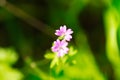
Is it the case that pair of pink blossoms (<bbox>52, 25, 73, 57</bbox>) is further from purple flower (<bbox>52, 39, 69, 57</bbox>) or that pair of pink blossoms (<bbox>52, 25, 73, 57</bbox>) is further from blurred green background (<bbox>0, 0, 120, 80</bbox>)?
blurred green background (<bbox>0, 0, 120, 80</bbox>)

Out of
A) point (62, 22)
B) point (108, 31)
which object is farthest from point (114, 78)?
point (62, 22)

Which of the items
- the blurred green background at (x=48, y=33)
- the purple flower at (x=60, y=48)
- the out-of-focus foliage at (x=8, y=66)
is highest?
the blurred green background at (x=48, y=33)

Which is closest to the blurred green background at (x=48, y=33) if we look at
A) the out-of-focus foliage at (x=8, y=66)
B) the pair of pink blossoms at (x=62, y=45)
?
the out-of-focus foliage at (x=8, y=66)

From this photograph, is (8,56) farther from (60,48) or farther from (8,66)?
(60,48)

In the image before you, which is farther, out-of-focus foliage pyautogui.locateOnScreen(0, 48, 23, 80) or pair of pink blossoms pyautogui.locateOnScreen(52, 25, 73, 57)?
out-of-focus foliage pyautogui.locateOnScreen(0, 48, 23, 80)

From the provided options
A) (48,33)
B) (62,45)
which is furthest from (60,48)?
(48,33)

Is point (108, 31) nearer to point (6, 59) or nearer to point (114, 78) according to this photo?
point (114, 78)

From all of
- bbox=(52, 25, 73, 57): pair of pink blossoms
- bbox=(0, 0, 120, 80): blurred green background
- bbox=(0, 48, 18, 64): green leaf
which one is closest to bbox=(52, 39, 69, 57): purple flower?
bbox=(52, 25, 73, 57): pair of pink blossoms

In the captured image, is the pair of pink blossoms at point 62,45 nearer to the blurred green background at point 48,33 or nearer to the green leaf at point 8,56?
the blurred green background at point 48,33

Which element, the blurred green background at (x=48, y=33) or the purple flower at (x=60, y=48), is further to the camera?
the blurred green background at (x=48, y=33)
